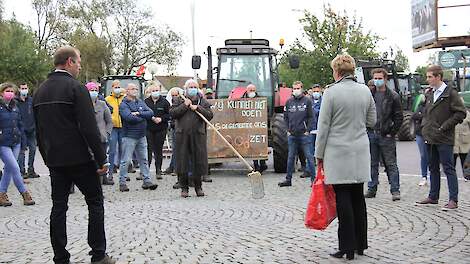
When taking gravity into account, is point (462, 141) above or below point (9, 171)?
above

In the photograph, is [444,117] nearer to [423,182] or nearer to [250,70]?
[423,182]

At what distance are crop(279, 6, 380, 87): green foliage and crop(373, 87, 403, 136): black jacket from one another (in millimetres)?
29654

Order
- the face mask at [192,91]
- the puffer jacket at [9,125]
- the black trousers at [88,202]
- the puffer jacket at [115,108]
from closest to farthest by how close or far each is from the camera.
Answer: the black trousers at [88,202]
the puffer jacket at [9,125]
the face mask at [192,91]
the puffer jacket at [115,108]

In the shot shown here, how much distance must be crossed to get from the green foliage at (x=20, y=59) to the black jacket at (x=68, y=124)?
37.2 metres

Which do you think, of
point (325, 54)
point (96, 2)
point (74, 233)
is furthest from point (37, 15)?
point (74, 233)

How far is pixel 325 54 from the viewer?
39062mm

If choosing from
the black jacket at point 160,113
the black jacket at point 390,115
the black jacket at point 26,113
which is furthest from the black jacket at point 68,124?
the black jacket at point 26,113

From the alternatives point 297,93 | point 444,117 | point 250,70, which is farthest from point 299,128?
point 250,70

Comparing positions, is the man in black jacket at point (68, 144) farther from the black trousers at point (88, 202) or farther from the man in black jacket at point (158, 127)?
the man in black jacket at point (158, 127)

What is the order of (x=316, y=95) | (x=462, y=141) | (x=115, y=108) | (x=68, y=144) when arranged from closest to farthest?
(x=68, y=144), (x=462, y=141), (x=115, y=108), (x=316, y=95)

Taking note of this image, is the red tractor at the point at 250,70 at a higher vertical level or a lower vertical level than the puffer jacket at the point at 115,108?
higher

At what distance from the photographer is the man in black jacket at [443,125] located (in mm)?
7998

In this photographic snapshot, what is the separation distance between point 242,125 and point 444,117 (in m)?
5.67

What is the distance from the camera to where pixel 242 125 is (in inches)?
518
